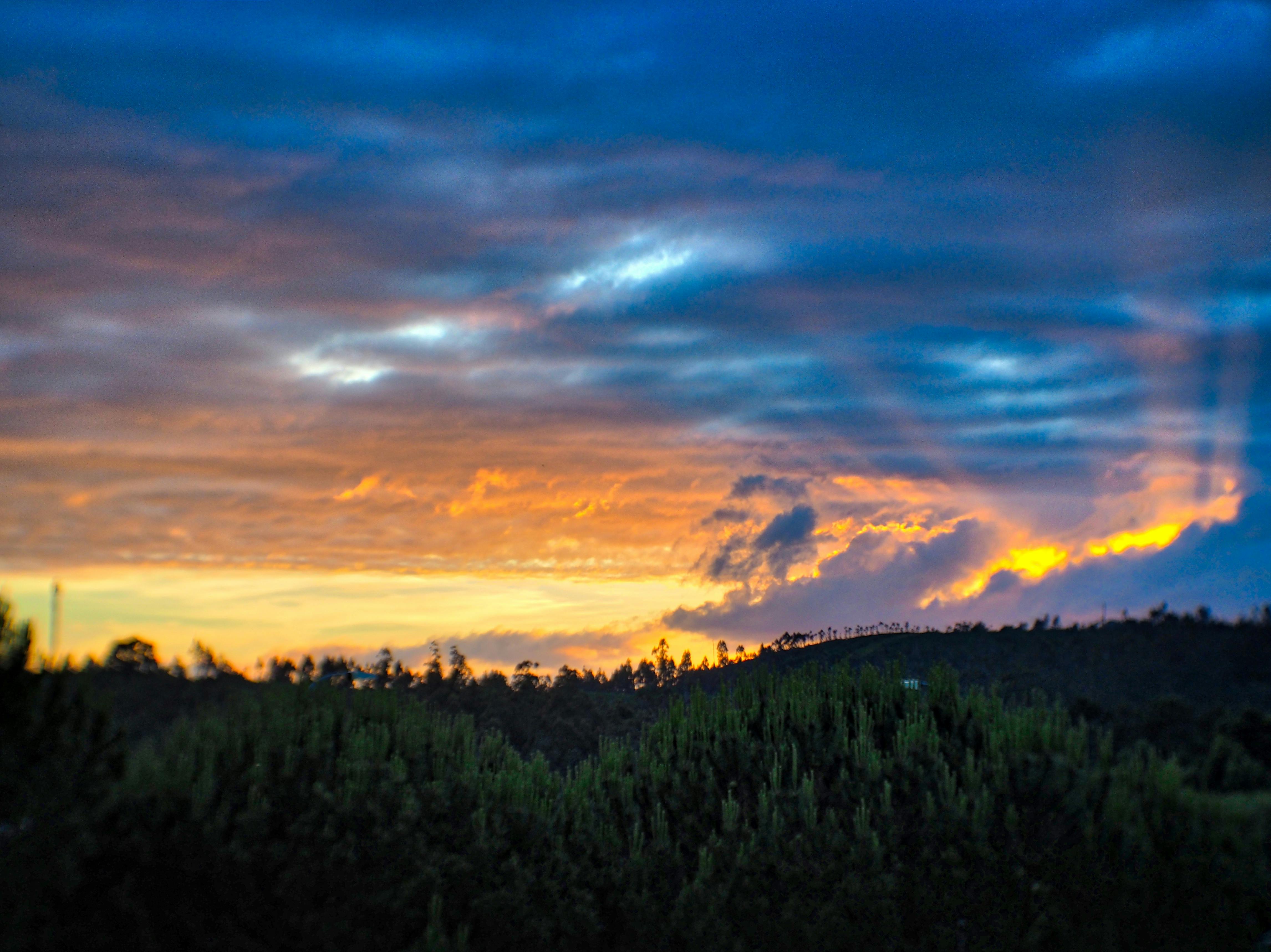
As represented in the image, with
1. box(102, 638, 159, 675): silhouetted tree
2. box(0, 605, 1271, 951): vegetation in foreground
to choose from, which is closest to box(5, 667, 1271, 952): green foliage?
box(0, 605, 1271, 951): vegetation in foreground

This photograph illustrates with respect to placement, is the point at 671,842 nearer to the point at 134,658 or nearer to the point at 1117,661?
the point at 134,658

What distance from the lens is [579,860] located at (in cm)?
1330

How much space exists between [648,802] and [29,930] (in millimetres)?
8191

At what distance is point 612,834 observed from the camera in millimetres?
13883

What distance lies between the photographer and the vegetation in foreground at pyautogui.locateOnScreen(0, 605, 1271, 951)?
9.60 m

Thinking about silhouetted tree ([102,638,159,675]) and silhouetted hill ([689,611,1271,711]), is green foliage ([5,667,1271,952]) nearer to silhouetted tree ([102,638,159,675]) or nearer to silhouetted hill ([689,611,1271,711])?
silhouetted tree ([102,638,159,675])

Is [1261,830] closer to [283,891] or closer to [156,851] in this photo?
[283,891]

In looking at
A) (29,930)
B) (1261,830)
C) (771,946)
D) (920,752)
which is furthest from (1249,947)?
(29,930)

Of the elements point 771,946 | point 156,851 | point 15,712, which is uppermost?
point 15,712

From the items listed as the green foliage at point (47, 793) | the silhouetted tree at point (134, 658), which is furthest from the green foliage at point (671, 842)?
the silhouetted tree at point (134, 658)

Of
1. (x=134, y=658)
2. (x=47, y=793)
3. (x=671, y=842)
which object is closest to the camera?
(x=47, y=793)

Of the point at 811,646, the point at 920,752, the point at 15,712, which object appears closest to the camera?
the point at 15,712

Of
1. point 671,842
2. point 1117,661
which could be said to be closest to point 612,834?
point 671,842

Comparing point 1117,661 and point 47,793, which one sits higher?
point 1117,661
